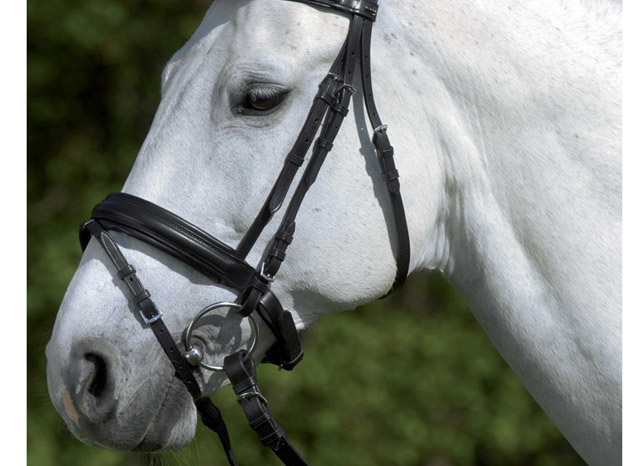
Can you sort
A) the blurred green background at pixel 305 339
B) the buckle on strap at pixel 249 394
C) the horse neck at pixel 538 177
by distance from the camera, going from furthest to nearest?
the blurred green background at pixel 305 339 → the buckle on strap at pixel 249 394 → the horse neck at pixel 538 177

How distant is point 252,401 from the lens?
1.79 meters

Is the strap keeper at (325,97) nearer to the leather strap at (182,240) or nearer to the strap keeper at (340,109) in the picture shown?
the strap keeper at (340,109)

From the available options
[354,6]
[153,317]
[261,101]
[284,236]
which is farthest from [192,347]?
[354,6]

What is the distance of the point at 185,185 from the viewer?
1.73m

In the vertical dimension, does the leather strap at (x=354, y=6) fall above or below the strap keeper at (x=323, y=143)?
above

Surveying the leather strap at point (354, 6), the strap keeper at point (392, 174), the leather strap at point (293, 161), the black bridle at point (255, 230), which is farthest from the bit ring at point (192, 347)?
the leather strap at point (354, 6)

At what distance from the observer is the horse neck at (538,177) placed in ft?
5.47

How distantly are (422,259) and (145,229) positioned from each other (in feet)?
2.40

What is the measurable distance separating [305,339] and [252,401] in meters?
3.56

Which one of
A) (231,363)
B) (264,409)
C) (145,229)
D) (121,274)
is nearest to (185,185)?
(145,229)

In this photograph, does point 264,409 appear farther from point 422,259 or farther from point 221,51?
point 221,51

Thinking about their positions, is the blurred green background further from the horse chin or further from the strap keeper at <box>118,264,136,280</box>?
the strap keeper at <box>118,264,136,280</box>

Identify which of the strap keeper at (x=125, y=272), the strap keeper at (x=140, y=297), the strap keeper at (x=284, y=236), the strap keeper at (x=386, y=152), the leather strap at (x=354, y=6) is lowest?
the strap keeper at (x=140, y=297)

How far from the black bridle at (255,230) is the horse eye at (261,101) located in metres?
0.09
